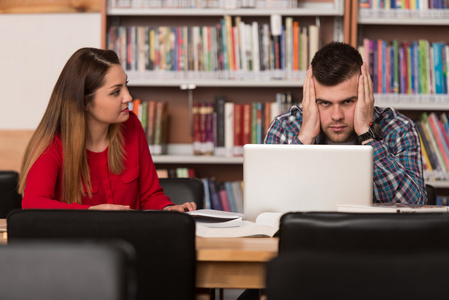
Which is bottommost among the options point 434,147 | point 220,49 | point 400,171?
point 400,171

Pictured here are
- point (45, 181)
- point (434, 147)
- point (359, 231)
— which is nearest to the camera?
point (359, 231)

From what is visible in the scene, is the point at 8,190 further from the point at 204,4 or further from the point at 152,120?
the point at 204,4

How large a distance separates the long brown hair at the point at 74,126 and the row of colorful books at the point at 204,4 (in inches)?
52.2

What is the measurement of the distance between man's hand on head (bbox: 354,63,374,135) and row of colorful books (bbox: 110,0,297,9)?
4.08 feet

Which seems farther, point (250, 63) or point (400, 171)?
point (250, 63)

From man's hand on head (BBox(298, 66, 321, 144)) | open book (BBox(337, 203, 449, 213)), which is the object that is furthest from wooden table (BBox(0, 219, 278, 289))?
man's hand on head (BBox(298, 66, 321, 144))

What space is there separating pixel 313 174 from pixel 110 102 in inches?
30.9

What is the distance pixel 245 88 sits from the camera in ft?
12.3

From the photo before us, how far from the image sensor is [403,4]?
351 cm

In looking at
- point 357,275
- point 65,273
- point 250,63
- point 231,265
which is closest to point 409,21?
point 250,63

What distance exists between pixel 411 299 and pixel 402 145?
1.49 m

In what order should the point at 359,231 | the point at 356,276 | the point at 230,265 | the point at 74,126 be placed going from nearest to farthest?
the point at 356,276 → the point at 359,231 → the point at 230,265 → the point at 74,126

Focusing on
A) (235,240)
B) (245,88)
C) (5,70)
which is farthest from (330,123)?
(5,70)

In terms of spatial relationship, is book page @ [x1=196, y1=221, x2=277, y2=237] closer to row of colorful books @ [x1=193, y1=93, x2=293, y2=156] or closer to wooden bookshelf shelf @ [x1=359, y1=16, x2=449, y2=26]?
row of colorful books @ [x1=193, y1=93, x2=293, y2=156]
